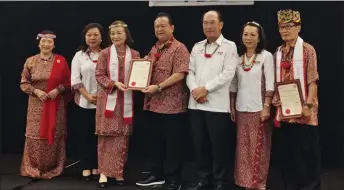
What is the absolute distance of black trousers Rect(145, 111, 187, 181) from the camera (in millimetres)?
3178

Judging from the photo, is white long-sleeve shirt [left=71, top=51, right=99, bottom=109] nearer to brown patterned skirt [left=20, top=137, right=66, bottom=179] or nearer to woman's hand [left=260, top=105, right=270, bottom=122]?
brown patterned skirt [left=20, top=137, right=66, bottom=179]

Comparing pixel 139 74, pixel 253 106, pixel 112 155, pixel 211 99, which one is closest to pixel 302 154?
pixel 253 106

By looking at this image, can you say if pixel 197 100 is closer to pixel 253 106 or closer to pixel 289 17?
pixel 253 106

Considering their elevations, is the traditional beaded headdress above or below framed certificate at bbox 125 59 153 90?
above

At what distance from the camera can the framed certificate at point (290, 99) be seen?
2793 millimetres

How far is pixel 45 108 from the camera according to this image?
11.2ft

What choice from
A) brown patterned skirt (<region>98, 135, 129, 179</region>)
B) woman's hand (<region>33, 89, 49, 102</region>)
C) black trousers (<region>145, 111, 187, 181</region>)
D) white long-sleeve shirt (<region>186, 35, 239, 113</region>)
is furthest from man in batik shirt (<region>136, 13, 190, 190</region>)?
woman's hand (<region>33, 89, 49, 102</region>)

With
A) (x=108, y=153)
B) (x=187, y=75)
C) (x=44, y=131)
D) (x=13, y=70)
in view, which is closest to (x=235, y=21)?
(x=187, y=75)

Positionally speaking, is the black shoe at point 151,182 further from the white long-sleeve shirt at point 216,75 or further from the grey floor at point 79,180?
the white long-sleeve shirt at point 216,75

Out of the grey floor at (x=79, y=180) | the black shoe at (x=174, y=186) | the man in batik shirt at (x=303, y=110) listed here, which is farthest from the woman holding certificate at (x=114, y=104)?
the man in batik shirt at (x=303, y=110)

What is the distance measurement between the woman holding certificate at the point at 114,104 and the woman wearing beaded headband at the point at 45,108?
Answer: 1.43 feet

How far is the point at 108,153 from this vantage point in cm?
323

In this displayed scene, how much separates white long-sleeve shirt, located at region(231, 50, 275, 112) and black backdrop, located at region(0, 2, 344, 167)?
3.09 ft

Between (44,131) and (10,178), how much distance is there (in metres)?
0.53
